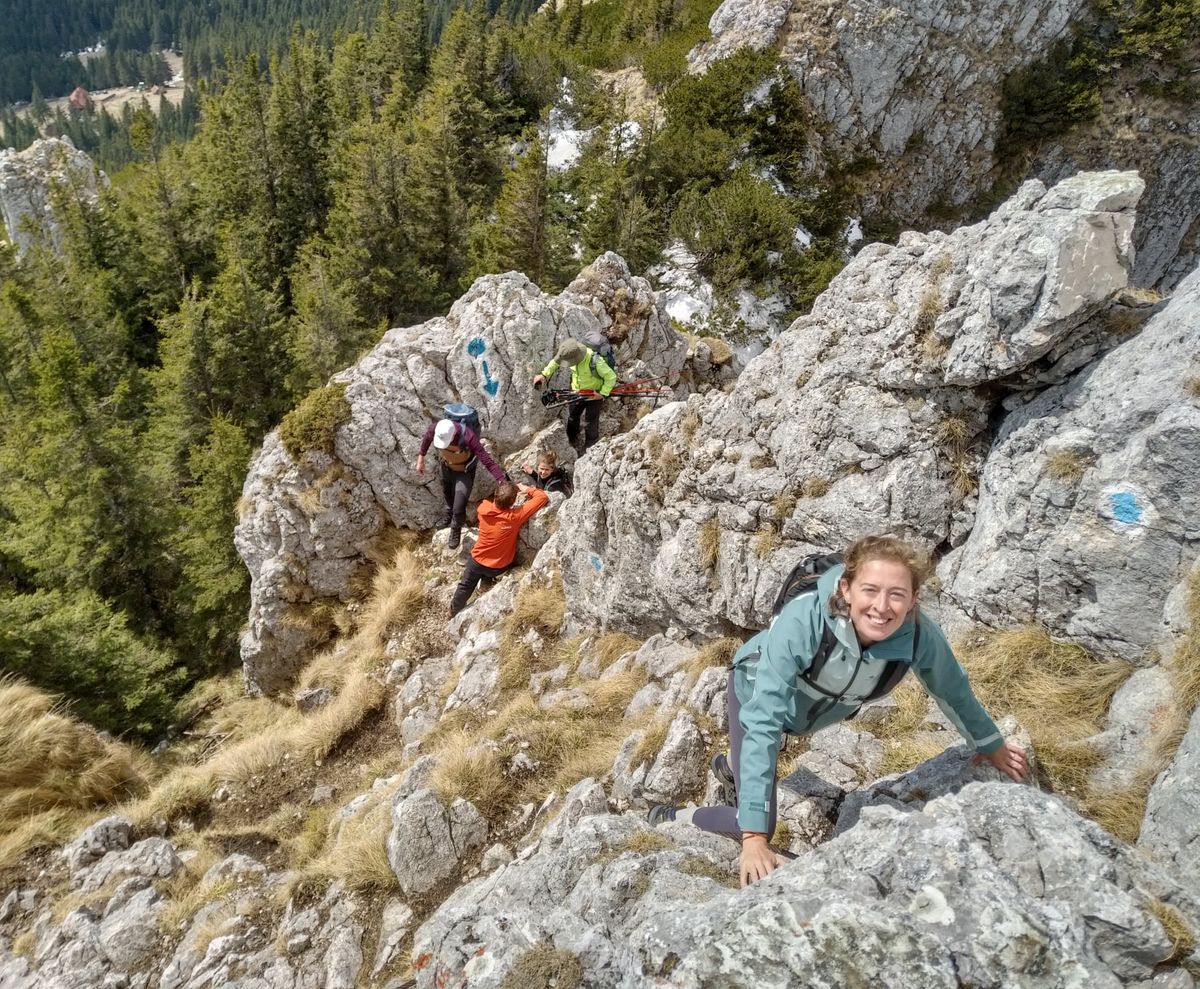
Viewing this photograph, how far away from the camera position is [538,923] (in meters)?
4.62

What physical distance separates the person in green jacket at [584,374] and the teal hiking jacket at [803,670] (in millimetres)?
9981

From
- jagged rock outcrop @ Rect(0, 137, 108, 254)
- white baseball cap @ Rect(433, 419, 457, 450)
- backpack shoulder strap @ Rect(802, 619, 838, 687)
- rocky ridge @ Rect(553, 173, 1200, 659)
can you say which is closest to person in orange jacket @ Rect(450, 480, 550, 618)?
white baseball cap @ Rect(433, 419, 457, 450)

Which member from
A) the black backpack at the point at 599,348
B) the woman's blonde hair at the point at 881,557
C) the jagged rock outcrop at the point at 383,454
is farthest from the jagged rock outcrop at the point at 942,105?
the woman's blonde hair at the point at 881,557

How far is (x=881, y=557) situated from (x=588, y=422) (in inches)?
447

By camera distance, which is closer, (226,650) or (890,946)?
(890,946)

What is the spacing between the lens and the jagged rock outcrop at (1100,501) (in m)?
5.30

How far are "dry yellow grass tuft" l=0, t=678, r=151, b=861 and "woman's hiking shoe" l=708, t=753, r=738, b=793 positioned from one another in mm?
8555

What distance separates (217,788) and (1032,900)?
32.8 ft

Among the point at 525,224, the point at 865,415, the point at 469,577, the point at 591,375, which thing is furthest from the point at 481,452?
the point at 525,224

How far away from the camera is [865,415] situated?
7.84 metres

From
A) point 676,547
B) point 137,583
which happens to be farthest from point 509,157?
point 676,547

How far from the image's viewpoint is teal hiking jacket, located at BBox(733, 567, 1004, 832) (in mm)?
3750

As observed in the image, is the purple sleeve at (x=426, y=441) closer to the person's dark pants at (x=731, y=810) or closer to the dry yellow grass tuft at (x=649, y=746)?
the dry yellow grass tuft at (x=649, y=746)

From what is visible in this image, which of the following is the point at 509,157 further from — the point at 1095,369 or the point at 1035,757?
the point at 1035,757
